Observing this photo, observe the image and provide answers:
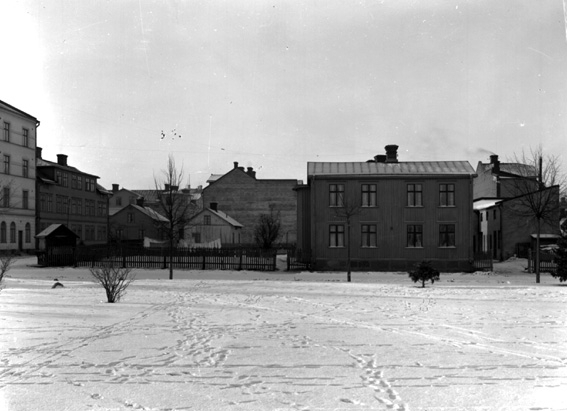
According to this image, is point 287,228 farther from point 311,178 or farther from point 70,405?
point 70,405

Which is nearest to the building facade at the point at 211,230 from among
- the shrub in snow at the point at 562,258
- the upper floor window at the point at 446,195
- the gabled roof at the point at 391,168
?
the gabled roof at the point at 391,168

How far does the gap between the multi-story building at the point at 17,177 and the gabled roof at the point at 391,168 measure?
1119 inches

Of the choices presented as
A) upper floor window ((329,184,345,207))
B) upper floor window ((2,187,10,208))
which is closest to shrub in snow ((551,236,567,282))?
upper floor window ((329,184,345,207))

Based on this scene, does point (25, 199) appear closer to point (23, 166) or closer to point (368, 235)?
point (23, 166)

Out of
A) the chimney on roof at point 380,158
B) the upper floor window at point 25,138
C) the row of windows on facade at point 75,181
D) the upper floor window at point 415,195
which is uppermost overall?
the upper floor window at point 25,138

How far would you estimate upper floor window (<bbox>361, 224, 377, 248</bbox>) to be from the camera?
3709cm

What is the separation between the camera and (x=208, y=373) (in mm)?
8297

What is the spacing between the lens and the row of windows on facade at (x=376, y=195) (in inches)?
1462

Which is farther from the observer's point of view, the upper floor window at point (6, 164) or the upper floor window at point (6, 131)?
the upper floor window at point (6, 131)

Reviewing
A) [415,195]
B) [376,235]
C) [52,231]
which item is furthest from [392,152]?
[52,231]

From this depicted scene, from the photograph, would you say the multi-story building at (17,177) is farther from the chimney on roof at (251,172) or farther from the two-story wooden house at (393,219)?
the two-story wooden house at (393,219)

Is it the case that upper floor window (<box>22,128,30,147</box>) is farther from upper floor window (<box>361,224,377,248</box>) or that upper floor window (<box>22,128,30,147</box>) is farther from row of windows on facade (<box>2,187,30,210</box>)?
upper floor window (<box>361,224,377,248</box>)

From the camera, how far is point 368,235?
122 feet

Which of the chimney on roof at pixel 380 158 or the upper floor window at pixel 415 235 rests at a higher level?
the chimney on roof at pixel 380 158
